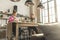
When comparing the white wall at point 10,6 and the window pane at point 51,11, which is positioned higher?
the white wall at point 10,6

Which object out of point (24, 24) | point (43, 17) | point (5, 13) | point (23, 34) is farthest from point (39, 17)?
point (24, 24)

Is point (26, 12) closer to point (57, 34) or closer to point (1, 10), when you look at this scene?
point (1, 10)

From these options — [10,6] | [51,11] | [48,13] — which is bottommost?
[48,13]

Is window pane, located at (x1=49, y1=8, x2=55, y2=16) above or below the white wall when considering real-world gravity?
below

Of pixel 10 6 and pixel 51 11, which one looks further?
pixel 10 6

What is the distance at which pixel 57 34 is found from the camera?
862mm

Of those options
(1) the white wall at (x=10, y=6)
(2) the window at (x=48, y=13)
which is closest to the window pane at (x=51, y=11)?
(2) the window at (x=48, y=13)

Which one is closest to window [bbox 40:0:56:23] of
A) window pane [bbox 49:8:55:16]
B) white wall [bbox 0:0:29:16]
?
window pane [bbox 49:8:55:16]

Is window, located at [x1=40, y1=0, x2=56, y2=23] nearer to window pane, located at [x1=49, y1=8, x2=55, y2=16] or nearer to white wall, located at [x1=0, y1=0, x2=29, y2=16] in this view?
window pane, located at [x1=49, y1=8, x2=55, y2=16]

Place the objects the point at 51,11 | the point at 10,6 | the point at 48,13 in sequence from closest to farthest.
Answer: the point at 51,11
the point at 10,6
the point at 48,13

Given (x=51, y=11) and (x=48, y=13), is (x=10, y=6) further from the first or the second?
(x=51, y=11)

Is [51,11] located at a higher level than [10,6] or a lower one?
lower

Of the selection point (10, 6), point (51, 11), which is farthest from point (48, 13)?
point (10, 6)

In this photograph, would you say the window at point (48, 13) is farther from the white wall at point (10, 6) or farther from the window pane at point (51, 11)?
the white wall at point (10, 6)
